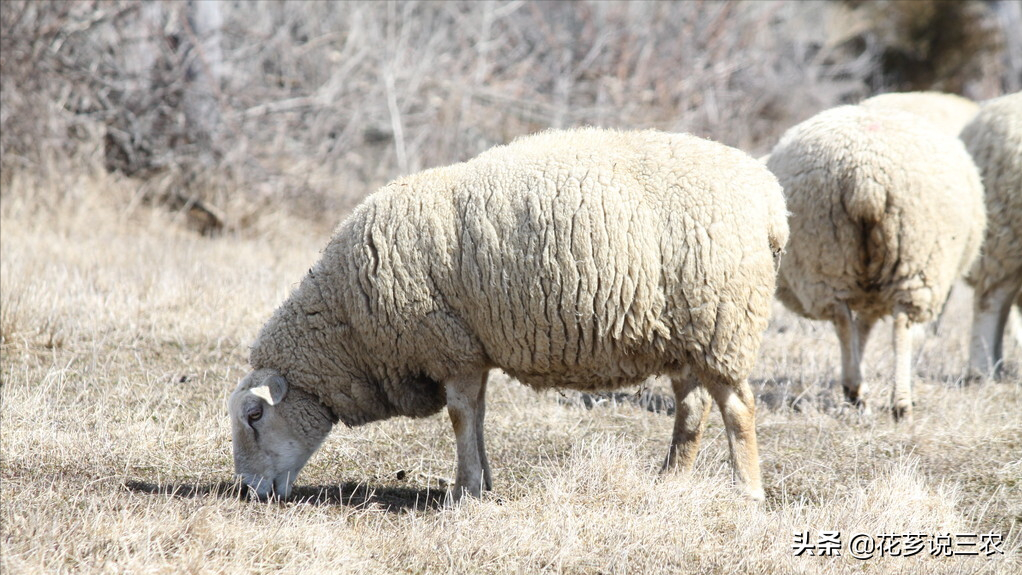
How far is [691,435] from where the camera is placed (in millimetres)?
4902

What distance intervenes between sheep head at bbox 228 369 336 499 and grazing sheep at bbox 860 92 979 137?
5.14 metres

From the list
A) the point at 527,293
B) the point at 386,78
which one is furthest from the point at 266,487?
the point at 386,78

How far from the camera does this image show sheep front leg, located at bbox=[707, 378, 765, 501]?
450 cm

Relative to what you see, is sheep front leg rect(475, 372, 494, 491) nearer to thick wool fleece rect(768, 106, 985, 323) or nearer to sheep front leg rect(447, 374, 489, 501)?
sheep front leg rect(447, 374, 489, 501)

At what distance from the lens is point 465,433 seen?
456 centimetres

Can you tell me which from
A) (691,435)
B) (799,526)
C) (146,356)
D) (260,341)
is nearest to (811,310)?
(691,435)

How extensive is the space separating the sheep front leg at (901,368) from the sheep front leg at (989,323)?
1.56 metres

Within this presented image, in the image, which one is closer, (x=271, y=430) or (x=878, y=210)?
(x=271, y=430)

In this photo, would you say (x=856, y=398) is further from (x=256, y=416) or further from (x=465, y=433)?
(x=256, y=416)

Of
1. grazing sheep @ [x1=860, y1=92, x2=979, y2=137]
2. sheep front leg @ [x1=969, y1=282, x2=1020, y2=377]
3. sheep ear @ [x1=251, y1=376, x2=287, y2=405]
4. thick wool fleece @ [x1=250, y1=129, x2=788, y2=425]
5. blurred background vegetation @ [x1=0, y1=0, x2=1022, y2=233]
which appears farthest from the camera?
blurred background vegetation @ [x1=0, y1=0, x2=1022, y2=233]

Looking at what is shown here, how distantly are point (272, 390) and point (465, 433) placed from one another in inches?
37.1

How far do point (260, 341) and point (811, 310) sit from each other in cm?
358

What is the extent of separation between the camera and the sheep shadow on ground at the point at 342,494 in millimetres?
4465
